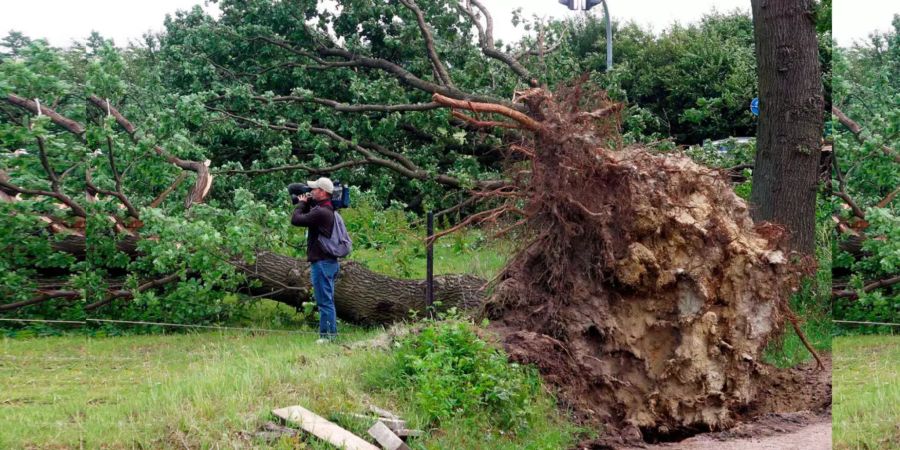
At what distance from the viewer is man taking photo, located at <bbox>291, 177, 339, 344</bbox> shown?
10.5 metres


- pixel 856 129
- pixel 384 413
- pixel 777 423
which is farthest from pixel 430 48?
pixel 856 129

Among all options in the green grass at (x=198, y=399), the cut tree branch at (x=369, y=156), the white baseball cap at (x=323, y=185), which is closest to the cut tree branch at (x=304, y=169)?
the cut tree branch at (x=369, y=156)

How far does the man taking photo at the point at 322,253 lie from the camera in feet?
34.4

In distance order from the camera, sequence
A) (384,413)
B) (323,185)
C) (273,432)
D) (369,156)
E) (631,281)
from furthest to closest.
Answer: (369,156) < (323,185) < (631,281) < (384,413) < (273,432)

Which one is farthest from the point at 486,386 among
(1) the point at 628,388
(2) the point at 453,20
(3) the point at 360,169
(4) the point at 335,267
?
(2) the point at 453,20

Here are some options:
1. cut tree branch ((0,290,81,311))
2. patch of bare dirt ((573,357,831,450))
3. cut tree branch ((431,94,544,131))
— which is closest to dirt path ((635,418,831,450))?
patch of bare dirt ((573,357,831,450))

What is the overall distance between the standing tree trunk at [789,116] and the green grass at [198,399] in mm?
5359

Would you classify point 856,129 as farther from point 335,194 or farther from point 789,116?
point 789,116

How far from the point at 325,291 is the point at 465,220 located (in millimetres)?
1873

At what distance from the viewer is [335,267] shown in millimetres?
10664

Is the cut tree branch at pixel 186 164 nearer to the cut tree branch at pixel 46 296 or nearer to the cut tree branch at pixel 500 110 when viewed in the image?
the cut tree branch at pixel 46 296

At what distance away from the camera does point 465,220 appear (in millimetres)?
9758

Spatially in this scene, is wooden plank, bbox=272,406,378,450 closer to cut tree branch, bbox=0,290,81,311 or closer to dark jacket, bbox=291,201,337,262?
dark jacket, bbox=291,201,337,262

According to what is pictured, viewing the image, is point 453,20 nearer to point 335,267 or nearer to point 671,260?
point 335,267
